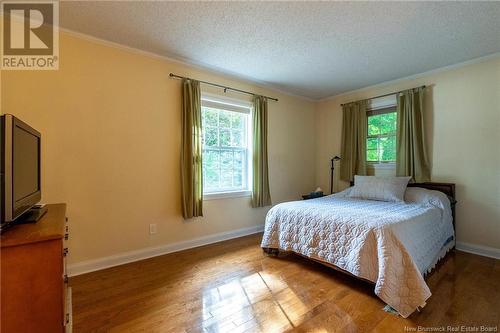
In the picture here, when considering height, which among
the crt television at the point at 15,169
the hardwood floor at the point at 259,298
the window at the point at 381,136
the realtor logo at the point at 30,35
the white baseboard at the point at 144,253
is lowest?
the hardwood floor at the point at 259,298

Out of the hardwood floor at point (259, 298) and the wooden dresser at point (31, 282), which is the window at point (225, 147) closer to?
the hardwood floor at point (259, 298)

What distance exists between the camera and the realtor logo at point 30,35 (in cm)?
201

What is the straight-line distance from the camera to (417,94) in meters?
3.33

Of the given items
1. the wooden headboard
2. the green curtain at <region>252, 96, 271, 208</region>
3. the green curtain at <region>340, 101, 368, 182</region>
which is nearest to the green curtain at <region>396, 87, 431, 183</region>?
the wooden headboard

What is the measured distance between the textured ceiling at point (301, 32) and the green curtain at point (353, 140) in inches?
34.3

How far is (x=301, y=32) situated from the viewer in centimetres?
230

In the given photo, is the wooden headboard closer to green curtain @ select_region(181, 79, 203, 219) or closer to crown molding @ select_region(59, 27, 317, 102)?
crown molding @ select_region(59, 27, 317, 102)

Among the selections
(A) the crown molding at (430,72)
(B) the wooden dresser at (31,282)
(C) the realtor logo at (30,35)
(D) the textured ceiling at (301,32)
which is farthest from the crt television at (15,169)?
(A) the crown molding at (430,72)

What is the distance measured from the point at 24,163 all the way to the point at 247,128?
274 centimetres

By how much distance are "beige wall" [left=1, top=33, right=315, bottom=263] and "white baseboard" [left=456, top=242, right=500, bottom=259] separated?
3.23 meters

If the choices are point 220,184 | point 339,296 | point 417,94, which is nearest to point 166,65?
point 220,184

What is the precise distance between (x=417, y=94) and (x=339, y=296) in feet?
9.80

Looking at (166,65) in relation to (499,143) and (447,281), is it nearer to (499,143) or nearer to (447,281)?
(447,281)

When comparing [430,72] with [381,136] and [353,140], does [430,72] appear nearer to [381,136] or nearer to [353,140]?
[381,136]
